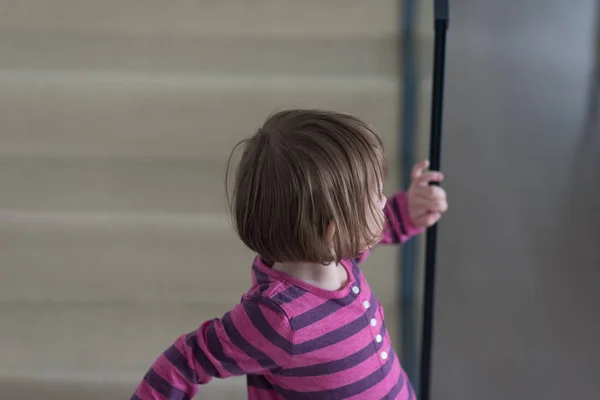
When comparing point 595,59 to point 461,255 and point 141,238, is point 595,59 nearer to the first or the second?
point 461,255

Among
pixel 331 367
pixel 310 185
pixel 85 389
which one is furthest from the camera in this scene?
pixel 85 389

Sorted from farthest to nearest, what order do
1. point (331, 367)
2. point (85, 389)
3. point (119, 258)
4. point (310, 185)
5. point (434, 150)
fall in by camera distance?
point (119, 258), point (85, 389), point (434, 150), point (331, 367), point (310, 185)

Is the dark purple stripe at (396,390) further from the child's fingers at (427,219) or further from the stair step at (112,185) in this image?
the stair step at (112,185)

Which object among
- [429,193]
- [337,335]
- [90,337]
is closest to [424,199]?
[429,193]

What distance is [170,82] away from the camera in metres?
1.40

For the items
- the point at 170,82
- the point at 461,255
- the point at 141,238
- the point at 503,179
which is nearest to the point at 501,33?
the point at 503,179

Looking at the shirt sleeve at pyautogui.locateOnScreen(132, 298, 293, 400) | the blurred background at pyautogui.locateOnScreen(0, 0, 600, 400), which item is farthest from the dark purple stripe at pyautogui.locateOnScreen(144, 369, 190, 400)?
the blurred background at pyautogui.locateOnScreen(0, 0, 600, 400)

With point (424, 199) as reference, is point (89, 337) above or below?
below

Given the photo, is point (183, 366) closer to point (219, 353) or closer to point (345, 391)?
point (219, 353)

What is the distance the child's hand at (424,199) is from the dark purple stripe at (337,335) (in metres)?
0.22

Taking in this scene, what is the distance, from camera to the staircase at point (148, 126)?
1.38 metres

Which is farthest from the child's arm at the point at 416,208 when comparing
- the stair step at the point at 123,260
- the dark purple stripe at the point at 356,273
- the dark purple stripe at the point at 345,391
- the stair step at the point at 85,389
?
the stair step at the point at 85,389

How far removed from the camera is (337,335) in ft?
2.74

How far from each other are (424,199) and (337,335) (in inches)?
12.0
